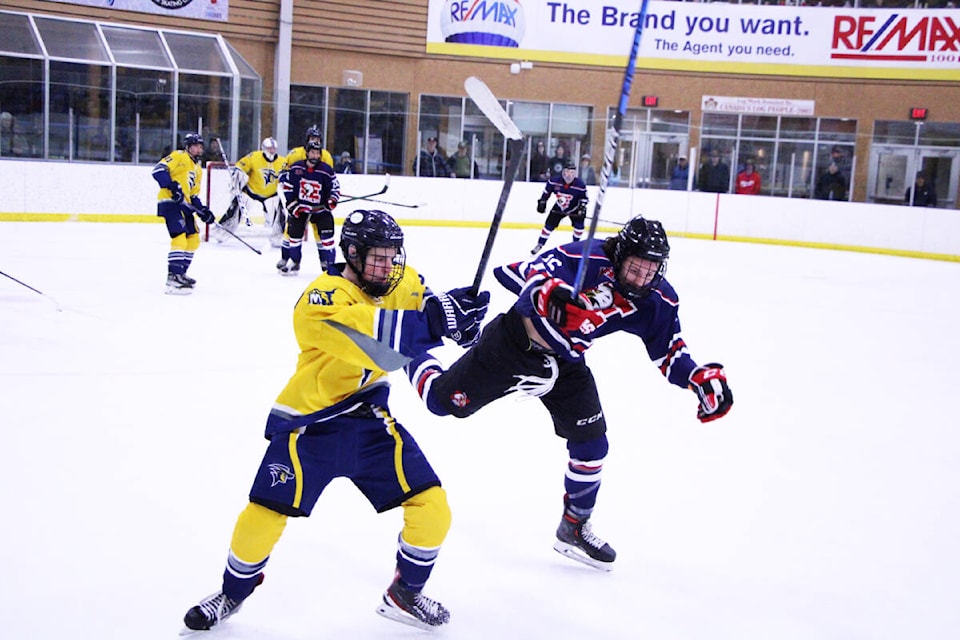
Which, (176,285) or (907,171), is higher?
(907,171)

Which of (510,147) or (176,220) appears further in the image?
(176,220)

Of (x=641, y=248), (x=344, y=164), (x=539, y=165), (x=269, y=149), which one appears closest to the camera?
(x=641, y=248)

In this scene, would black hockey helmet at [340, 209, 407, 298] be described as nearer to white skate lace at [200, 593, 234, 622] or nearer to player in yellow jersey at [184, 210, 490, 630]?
player in yellow jersey at [184, 210, 490, 630]

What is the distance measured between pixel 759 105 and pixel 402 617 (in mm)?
15168

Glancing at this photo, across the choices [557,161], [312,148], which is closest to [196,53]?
[557,161]

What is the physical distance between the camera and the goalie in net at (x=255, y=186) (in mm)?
10398

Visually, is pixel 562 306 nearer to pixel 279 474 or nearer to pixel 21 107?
pixel 279 474

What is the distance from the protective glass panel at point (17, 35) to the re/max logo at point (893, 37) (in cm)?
1172

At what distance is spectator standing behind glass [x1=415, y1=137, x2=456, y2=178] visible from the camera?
555 inches

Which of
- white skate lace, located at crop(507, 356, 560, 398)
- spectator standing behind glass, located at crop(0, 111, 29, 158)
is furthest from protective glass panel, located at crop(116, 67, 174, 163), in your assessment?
white skate lace, located at crop(507, 356, 560, 398)

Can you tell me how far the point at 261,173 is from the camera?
10.5 m

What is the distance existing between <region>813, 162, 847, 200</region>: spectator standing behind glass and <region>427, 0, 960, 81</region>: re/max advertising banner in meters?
2.28

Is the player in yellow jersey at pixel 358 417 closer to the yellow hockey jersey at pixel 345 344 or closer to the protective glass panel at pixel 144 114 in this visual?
the yellow hockey jersey at pixel 345 344

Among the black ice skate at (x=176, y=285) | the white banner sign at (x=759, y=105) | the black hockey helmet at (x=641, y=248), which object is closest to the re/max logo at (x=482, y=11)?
the white banner sign at (x=759, y=105)
